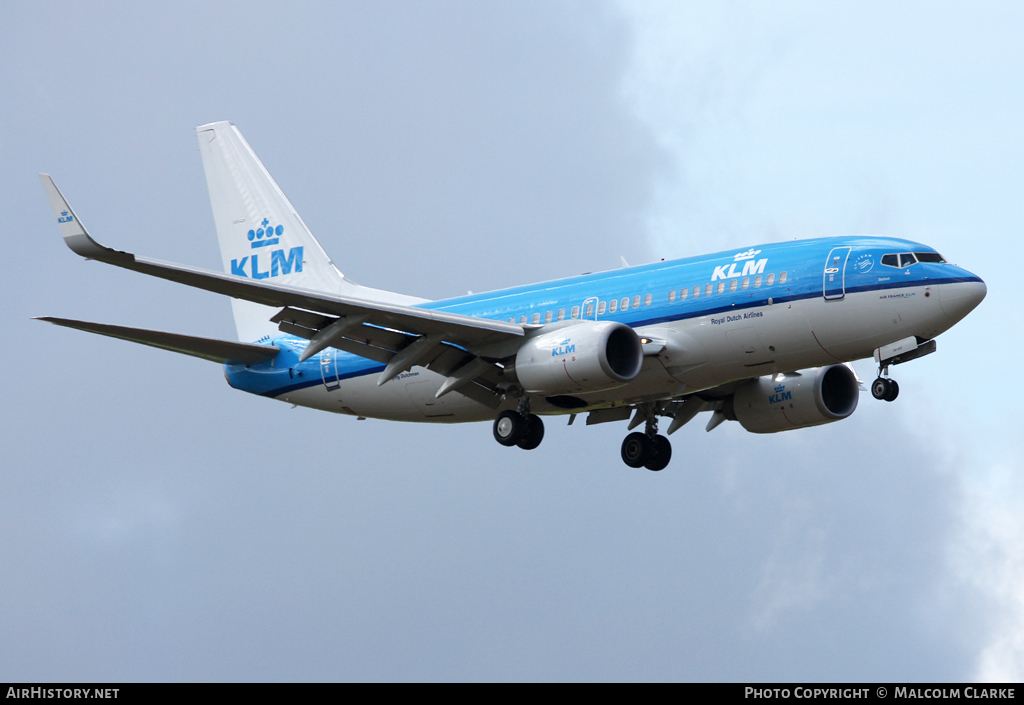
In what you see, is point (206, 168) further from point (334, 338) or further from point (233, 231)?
point (334, 338)

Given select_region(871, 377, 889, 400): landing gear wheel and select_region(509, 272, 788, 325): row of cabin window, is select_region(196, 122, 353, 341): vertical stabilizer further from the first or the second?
select_region(871, 377, 889, 400): landing gear wheel

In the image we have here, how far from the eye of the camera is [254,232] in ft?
164

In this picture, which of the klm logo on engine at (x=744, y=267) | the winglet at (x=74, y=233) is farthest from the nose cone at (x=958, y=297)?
the winglet at (x=74, y=233)

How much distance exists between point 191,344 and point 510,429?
10.1m

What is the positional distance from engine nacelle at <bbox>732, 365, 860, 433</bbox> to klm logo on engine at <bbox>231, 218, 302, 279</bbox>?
16084 mm

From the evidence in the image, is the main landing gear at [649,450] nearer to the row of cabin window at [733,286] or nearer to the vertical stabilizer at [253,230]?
the row of cabin window at [733,286]

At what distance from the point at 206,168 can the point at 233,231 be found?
2.87 meters

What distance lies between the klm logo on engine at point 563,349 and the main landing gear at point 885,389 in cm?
767

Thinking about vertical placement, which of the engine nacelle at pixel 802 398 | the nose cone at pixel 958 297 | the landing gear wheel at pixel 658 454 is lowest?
the landing gear wheel at pixel 658 454

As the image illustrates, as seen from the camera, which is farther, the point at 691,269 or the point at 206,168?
the point at 206,168

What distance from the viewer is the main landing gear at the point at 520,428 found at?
131 feet

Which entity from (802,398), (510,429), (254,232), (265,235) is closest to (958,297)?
(802,398)
